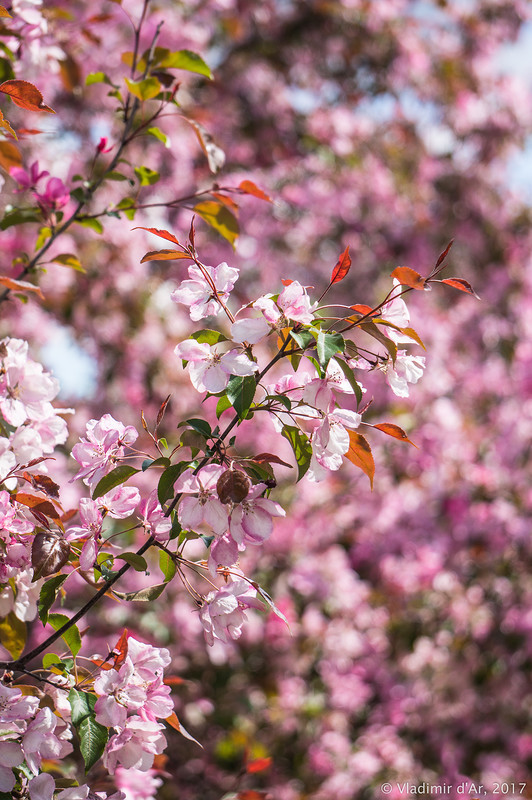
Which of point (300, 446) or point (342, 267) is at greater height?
point (342, 267)

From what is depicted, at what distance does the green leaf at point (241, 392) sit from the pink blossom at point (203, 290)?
0.09m

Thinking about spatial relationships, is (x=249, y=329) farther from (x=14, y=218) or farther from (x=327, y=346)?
(x=14, y=218)

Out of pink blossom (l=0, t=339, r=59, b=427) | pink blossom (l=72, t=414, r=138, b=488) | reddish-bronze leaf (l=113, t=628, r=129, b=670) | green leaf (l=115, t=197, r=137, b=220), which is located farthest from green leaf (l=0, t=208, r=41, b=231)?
reddish-bronze leaf (l=113, t=628, r=129, b=670)

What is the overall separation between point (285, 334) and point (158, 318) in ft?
8.07

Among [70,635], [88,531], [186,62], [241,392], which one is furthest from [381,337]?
[186,62]

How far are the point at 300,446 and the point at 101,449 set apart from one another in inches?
9.2

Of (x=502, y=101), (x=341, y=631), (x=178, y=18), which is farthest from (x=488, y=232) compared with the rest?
(x=341, y=631)

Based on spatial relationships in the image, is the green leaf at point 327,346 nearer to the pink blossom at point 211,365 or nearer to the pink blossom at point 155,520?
the pink blossom at point 211,365

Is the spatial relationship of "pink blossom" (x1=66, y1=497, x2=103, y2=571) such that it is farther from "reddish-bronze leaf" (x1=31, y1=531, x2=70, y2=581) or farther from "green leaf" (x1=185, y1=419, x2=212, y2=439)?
"green leaf" (x1=185, y1=419, x2=212, y2=439)

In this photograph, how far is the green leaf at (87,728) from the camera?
756 millimetres

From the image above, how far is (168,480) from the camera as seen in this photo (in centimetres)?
78

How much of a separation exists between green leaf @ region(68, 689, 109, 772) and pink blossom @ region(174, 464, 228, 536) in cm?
22

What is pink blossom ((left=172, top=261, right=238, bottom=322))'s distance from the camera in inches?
32.1

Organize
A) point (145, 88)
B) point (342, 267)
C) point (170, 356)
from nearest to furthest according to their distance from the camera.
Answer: point (342, 267)
point (145, 88)
point (170, 356)
